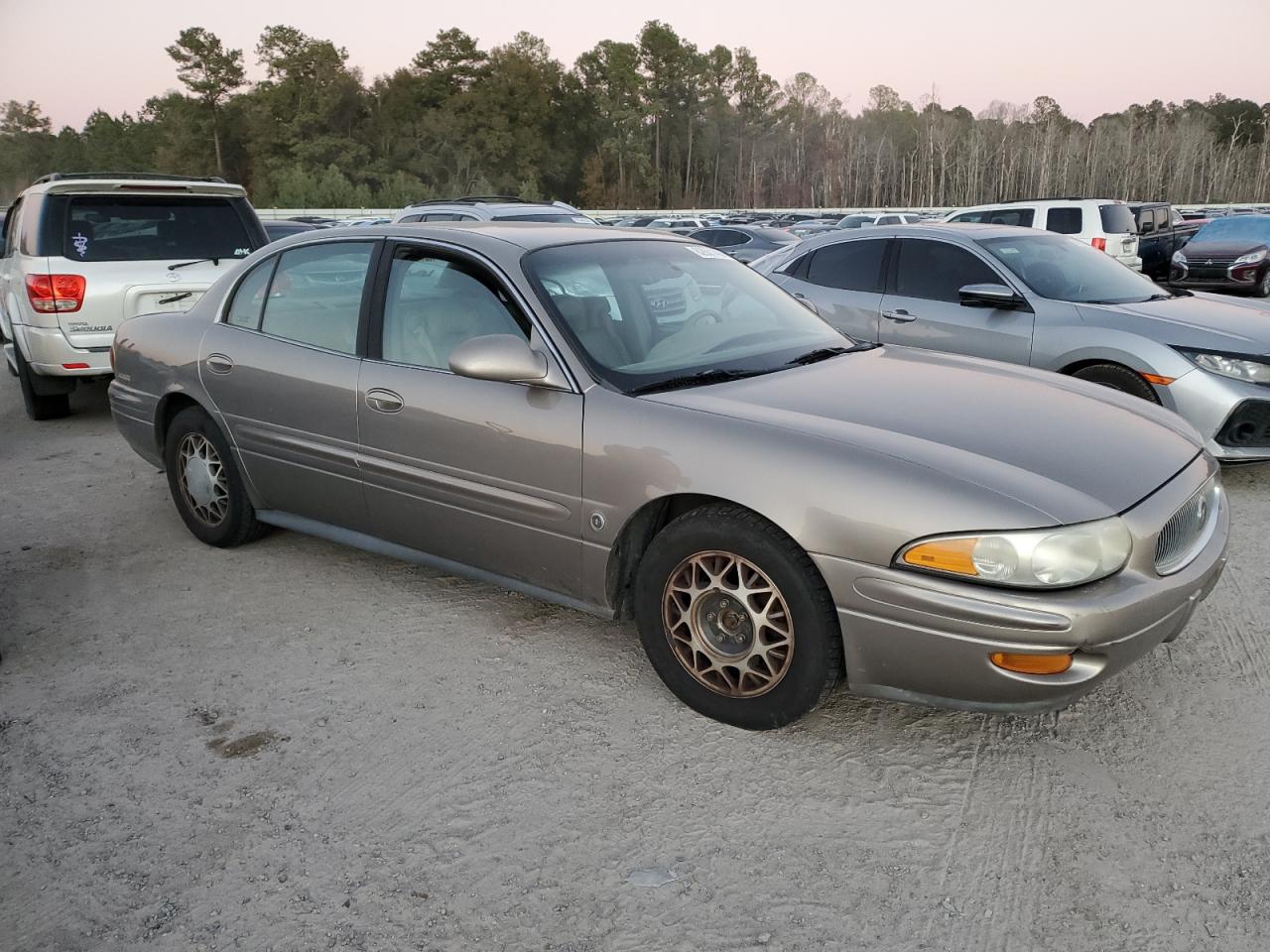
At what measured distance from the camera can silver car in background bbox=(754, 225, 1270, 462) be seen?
18.1 feet

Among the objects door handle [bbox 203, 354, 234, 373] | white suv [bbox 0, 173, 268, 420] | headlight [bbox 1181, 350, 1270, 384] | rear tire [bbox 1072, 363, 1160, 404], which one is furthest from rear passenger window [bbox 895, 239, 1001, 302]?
white suv [bbox 0, 173, 268, 420]

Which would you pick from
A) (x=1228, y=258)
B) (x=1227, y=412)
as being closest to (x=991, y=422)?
(x=1227, y=412)

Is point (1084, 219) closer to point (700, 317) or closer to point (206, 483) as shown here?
point (700, 317)

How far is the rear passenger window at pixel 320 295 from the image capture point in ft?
13.5

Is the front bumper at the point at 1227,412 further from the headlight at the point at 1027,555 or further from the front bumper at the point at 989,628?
the headlight at the point at 1027,555

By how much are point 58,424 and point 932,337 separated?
273 inches

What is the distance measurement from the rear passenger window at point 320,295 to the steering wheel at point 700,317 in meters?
1.38

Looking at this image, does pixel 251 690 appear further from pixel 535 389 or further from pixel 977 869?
pixel 977 869

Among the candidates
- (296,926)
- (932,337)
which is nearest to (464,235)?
(296,926)

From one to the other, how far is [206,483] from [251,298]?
956 mm

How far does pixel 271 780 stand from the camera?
2.94 metres

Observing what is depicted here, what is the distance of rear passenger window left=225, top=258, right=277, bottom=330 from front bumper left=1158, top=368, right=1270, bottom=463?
4.98 meters

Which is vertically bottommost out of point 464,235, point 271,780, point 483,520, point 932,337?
point 271,780

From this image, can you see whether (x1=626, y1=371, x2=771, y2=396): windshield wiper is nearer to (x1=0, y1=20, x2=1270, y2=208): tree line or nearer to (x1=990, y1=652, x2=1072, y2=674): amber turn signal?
(x1=990, y1=652, x2=1072, y2=674): amber turn signal
